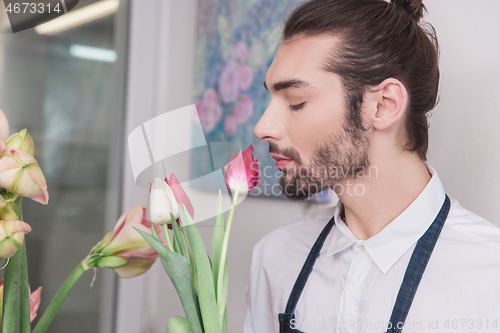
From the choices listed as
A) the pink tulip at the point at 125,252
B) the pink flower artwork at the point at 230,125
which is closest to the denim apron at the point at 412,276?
the pink tulip at the point at 125,252

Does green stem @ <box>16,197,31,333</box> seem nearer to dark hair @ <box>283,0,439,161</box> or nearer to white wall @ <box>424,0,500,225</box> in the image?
dark hair @ <box>283,0,439,161</box>

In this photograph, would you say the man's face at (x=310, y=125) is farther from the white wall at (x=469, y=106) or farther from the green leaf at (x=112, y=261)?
the green leaf at (x=112, y=261)

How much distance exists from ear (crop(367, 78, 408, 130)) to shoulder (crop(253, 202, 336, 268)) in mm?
297

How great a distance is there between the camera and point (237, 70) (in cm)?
150

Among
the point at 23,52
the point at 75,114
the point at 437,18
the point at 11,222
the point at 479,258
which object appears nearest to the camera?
the point at 11,222

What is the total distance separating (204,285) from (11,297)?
28 cm

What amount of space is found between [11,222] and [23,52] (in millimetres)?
1272

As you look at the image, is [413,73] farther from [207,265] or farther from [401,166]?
[207,265]

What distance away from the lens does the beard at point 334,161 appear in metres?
0.80

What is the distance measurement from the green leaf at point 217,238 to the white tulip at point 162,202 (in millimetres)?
Result: 56

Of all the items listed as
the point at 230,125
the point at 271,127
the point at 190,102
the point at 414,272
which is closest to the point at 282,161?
the point at 271,127

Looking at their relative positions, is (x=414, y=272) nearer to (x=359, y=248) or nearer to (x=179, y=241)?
(x=359, y=248)

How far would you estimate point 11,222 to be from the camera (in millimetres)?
489

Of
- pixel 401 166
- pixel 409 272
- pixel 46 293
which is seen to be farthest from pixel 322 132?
pixel 46 293
